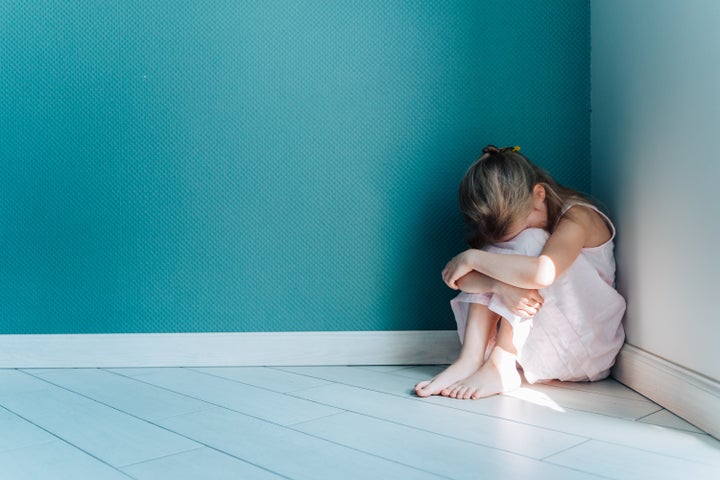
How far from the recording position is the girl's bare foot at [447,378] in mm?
1263

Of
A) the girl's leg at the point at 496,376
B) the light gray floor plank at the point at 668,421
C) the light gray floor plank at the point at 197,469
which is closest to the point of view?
the light gray floor plank at the point at 197,469

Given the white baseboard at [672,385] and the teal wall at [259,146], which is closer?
the white baseboard at [672,385]

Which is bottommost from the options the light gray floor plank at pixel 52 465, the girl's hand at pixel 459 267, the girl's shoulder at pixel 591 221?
the light gray floor plank at pixel 52 465

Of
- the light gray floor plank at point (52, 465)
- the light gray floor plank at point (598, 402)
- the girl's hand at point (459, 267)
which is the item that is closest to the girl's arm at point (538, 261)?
the girl's hand at point (459, 267)

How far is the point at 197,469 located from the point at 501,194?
825 mm

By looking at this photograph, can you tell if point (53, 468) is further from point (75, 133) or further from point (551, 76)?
point (551, 76)

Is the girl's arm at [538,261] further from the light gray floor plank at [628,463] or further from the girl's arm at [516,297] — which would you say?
the light gray floor plank at [628,463]

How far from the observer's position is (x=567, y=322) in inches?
52.9

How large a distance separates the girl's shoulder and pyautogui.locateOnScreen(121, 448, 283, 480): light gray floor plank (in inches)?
33.0

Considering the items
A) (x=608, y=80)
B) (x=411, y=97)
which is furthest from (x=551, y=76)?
(x=411, y=97)

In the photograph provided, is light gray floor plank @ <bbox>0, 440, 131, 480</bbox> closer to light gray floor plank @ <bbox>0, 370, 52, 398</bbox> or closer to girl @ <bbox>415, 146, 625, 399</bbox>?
light gray floor plank @ <bbox>0, 370, 52, 398</bbox>

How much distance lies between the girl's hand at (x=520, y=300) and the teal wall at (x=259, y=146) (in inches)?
12.0

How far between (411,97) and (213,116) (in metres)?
0.49

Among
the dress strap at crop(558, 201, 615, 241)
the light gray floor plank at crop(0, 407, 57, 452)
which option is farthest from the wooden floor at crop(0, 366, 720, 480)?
the dress strap at crop(558, 201, 615, 241)
